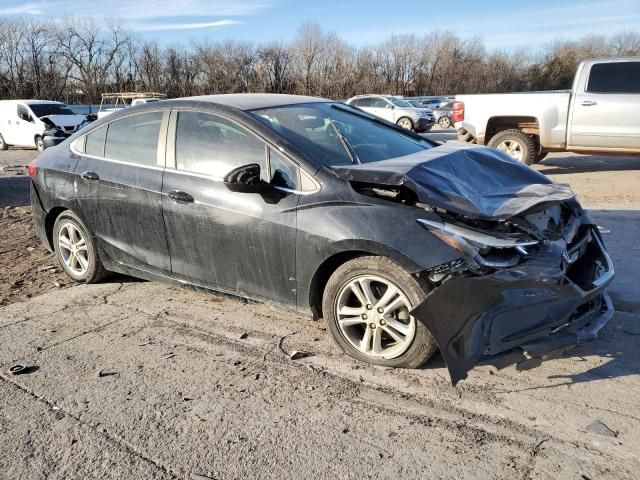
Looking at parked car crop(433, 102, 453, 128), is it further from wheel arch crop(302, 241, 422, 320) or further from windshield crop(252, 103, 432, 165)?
wheel arch crop(302, 241, 422, 320)

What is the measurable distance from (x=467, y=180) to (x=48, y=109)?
20128 millimetres

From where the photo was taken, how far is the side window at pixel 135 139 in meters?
4.54

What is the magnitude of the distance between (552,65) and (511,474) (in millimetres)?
59423

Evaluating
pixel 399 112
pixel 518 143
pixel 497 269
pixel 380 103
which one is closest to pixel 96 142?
pixel 497 269

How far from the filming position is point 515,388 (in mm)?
3227

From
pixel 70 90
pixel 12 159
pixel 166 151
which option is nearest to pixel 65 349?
pixel 166 151

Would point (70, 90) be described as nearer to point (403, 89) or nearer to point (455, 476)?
point (403, 89)

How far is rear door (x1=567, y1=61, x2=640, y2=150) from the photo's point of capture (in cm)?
996

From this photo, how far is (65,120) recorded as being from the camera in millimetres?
19797

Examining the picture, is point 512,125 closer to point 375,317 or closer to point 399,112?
point 375,317

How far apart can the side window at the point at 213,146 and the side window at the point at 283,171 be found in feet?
0.26

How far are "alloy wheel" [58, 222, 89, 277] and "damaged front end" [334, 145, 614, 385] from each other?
117 inches

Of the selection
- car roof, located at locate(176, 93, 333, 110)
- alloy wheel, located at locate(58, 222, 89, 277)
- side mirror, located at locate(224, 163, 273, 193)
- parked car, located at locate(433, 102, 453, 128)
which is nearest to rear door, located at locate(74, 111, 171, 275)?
alloy wheel, located at locate(58, 222, 89, 277)

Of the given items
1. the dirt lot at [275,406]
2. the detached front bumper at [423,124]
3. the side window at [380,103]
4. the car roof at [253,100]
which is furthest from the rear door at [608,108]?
the side window at [380,103]
